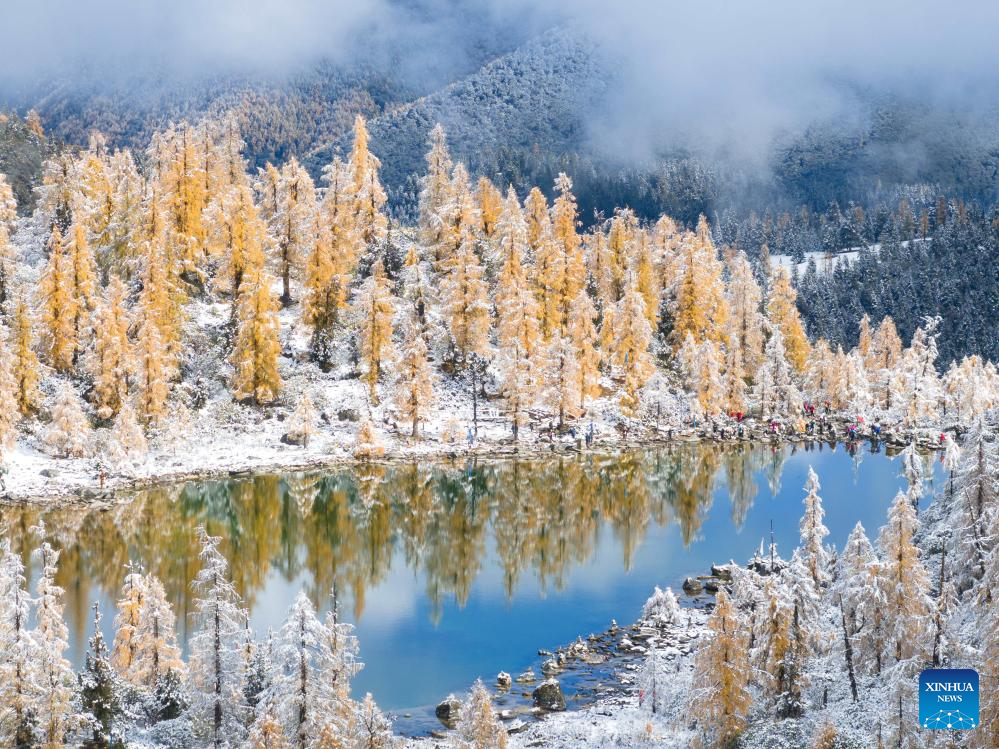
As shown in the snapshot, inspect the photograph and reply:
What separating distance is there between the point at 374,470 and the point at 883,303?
157 metres

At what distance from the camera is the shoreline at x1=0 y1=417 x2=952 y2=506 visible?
205 ft

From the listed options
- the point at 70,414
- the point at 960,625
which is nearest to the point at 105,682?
the point at 960,625

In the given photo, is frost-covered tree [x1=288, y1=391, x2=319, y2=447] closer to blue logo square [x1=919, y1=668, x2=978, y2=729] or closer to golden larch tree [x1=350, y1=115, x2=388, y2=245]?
golden larch tree [x1=350, y1=115, x2=388, y2=245]

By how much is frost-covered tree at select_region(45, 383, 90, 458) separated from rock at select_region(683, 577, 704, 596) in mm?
42000

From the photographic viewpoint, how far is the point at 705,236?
4097 inches

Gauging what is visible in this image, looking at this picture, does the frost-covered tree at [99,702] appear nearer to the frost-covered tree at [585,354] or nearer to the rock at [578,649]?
the rock at [578,649]

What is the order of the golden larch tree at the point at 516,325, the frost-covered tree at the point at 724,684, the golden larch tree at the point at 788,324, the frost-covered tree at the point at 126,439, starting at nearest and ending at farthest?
the frost-covered tree at the point at 724,684 → the frost-covered tree at the point at 126,439 → the golden larch tree at the point at 516,325 → the golden larch tree at the point at 788,324

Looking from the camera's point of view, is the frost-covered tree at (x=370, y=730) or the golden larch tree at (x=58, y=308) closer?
the frost-covered tree at (x=370, y=730)

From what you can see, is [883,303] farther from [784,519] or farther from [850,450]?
[784,519]

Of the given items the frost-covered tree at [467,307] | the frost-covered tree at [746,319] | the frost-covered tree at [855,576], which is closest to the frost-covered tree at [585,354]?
the frost-covered tree at [467,307]

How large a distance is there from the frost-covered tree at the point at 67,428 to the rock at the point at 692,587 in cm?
4200

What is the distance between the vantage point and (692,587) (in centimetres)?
4769

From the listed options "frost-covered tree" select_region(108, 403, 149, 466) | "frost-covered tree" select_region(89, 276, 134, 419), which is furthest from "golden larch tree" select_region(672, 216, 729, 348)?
"frost-covered tree" select_region(108, 403, 149, 466)

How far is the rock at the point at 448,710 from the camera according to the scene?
1336 inches
